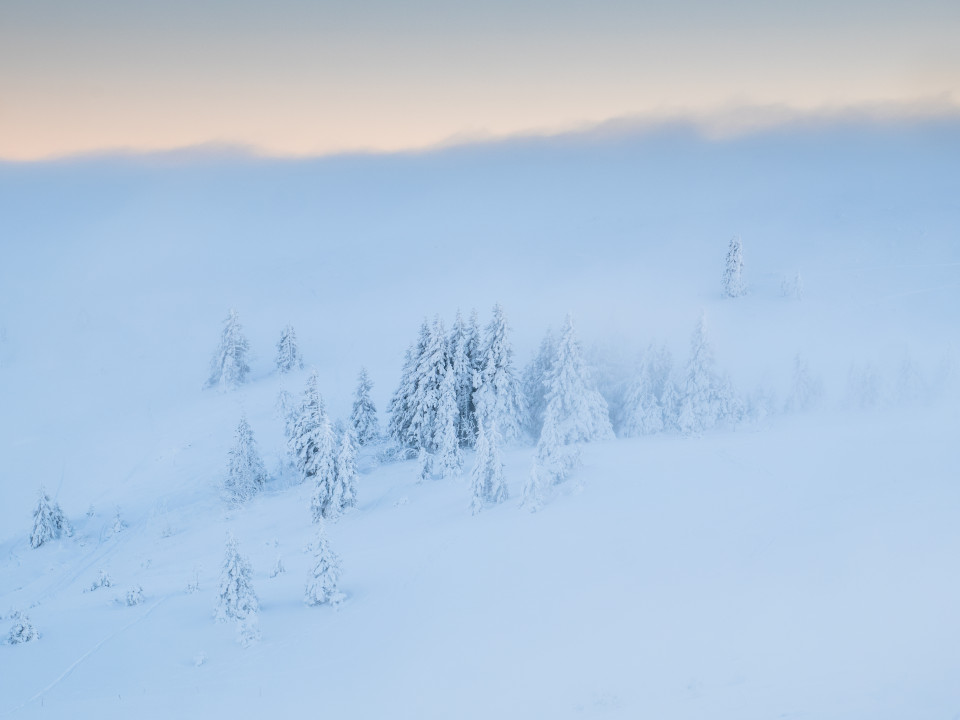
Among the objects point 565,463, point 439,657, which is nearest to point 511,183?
point 565,463

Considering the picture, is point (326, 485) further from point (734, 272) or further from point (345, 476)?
point (734, 272)

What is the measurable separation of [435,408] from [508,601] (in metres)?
20.7

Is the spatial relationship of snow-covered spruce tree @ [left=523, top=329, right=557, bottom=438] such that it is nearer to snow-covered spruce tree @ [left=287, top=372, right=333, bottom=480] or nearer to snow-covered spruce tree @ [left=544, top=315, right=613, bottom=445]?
snow-covered spruce tree @ [left=544, top=315, right=613, bottom=445]

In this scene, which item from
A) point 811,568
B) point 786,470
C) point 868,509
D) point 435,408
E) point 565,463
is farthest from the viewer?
point 435,408

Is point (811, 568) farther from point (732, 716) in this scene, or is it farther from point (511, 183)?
point (511, 183)

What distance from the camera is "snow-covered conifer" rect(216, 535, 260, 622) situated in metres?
15.3

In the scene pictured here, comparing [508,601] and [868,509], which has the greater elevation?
[868,509]

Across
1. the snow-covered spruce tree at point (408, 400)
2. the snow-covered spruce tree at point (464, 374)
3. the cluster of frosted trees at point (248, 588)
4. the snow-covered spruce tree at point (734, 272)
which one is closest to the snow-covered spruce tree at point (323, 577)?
the cluster of frosted trees at point (248, 588)

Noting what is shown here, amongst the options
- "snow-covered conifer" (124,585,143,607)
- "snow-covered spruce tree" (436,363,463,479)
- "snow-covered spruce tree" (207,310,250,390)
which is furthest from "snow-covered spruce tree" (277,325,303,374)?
"snow-covered conifer" (124,585,143,607)

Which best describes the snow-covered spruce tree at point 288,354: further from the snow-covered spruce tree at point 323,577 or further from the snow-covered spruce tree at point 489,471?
the snow-covered spruce tree at point 323,577

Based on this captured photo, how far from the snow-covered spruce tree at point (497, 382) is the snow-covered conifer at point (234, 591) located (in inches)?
846

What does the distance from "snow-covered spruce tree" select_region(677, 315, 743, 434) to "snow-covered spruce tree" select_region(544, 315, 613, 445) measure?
614 centimetres

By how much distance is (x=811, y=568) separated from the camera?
47.7 feet

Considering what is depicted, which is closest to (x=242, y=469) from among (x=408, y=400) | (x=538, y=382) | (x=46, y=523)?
(x=46, y=523)
